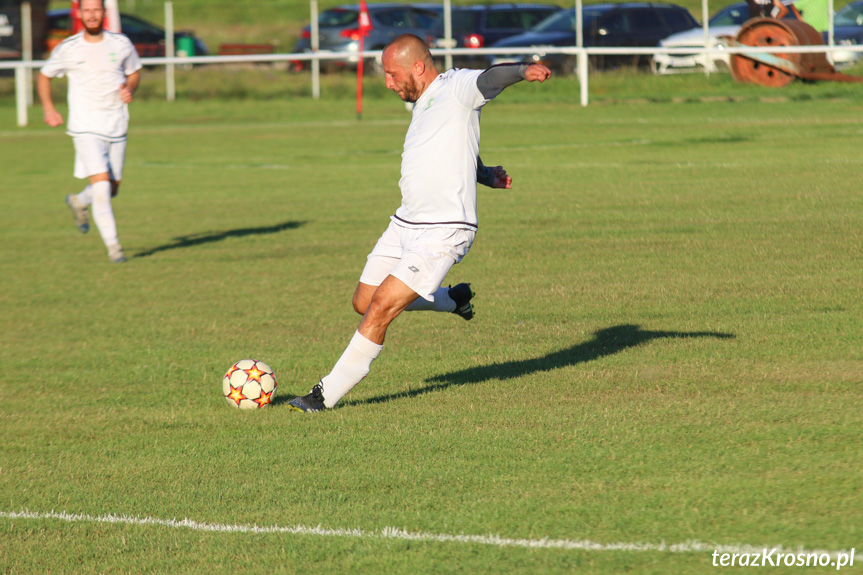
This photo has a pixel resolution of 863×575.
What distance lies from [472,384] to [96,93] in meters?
6.67

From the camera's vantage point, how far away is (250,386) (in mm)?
6934

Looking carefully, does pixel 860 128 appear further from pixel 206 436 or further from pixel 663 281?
pixel 206 436

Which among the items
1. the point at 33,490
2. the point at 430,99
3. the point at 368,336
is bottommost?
the point at 33,490

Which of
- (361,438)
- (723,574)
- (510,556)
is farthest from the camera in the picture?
(361,438)

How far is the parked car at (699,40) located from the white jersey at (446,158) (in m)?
20.9

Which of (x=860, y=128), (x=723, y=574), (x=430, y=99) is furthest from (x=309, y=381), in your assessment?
(x=860, y=128)

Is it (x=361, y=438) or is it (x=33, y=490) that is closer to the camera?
(x=33, y=490)

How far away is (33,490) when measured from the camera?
5.73m

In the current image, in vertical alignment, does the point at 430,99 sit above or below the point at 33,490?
above

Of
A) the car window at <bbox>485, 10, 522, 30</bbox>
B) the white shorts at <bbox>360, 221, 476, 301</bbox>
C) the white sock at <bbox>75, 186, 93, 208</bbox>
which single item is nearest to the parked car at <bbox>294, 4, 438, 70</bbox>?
the car window at <bbox>485, 10, 522, 30</bbox>

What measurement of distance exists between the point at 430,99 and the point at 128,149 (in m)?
18.7

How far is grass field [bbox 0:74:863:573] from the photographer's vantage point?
4797 mm

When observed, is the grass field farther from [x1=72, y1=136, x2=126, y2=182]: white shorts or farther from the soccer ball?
[x1=72, y1=136, x2=126, y2=182]: white shorts

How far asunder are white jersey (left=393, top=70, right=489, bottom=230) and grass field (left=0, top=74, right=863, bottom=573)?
113 cm
